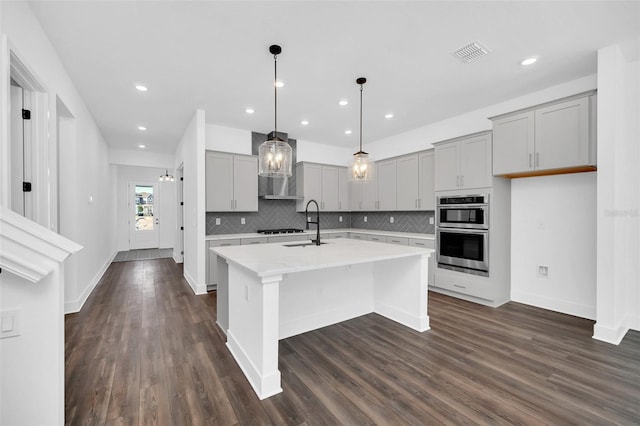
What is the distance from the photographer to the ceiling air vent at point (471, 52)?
258 cm

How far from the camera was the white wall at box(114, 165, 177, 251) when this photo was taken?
8.66 metres

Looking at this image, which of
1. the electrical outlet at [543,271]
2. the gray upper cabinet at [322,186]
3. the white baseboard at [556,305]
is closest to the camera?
the white baseboard at [556,305]

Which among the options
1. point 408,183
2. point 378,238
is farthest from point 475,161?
point 378,238

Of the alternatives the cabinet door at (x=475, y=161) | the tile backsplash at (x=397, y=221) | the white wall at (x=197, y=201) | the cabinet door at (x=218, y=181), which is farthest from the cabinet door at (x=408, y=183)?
the white wall at (x=197, y=201)

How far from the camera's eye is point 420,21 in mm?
2264

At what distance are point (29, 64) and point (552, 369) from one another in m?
4.78

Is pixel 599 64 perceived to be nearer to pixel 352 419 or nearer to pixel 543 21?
pixel 543 21

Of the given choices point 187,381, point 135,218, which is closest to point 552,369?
point 187,381

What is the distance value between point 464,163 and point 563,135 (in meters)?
1.10

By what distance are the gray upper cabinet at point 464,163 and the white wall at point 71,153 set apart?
458 cm

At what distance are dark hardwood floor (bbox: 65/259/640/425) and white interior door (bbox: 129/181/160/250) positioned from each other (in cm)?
643

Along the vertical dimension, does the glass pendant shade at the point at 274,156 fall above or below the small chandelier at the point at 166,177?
below

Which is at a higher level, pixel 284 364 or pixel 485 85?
pixel 485 85

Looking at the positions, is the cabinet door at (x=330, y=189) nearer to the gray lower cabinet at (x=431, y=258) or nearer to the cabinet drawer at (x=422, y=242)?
the cabinet drawer at (x=422, y=242)
